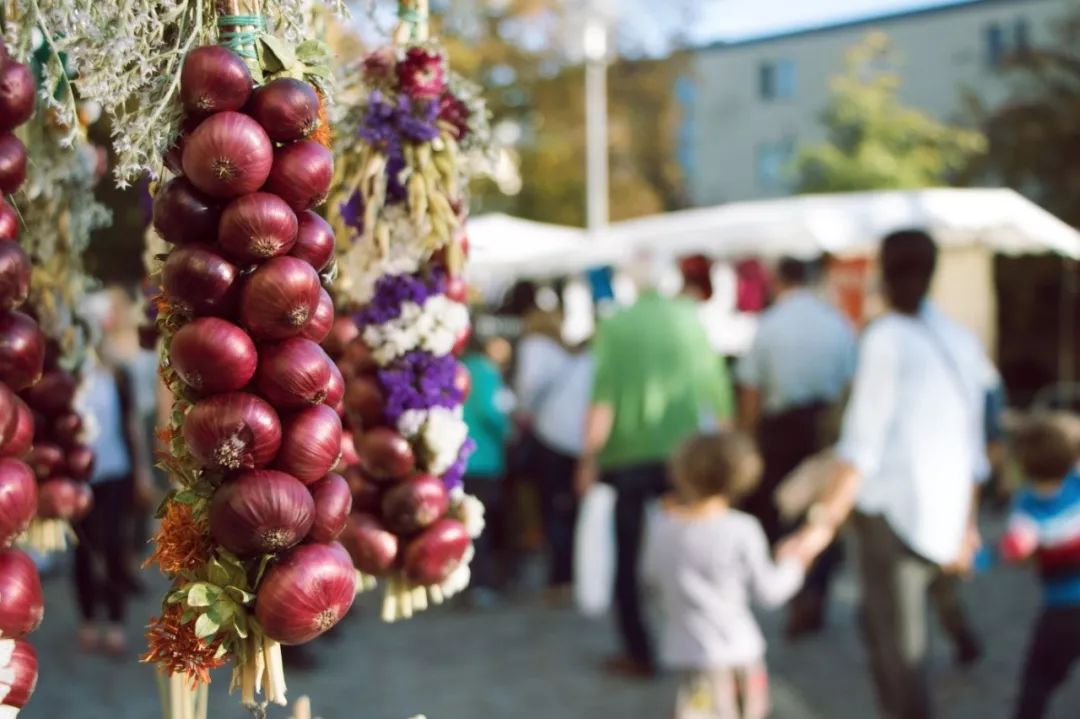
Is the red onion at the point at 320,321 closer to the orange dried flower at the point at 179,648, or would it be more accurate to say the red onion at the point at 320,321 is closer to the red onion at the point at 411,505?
the orange dried flower at the point at 179,648

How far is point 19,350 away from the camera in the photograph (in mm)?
1625

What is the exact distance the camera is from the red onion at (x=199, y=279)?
1.34 m

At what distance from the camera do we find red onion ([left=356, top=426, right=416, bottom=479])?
2039 millimetres

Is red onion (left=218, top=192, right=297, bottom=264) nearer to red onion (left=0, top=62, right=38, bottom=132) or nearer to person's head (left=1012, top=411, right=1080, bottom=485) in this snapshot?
red onion (left=0, top=62, right=38, bottom=132)

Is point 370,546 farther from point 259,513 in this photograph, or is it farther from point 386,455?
point 259,513

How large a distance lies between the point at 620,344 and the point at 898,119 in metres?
16.2

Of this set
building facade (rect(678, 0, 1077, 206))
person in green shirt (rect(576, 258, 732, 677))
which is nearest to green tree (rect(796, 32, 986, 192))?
building facade (rect(678, 0, 1077, 206))

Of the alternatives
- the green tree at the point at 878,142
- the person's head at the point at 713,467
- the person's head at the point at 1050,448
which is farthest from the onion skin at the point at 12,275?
the green tree at the point at 878,142

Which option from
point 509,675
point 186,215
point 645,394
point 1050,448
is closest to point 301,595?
point 186,215

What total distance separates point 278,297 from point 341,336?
79cm

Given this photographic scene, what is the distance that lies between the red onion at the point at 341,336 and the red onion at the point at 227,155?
77 cm

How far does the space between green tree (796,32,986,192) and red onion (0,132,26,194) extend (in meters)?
18.7

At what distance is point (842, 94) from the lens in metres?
19.8

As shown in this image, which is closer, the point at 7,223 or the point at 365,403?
the point at 7,223
